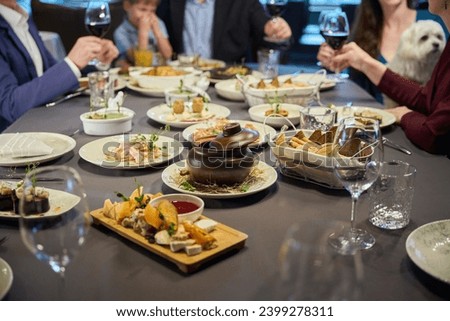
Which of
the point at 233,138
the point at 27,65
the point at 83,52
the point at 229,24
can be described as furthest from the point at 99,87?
the point at 229,24

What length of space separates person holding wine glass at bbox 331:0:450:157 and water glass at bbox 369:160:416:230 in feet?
1.71

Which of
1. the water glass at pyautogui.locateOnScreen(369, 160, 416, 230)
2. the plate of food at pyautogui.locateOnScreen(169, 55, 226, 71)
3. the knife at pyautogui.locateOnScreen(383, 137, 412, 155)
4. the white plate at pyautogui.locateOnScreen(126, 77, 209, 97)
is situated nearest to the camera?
the water glass at pyautogui.locateOnScreen(369, 160, 416, 230)

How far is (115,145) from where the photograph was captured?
1706 mm

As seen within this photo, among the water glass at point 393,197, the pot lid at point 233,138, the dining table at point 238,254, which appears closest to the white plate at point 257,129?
the dining table at point 238,254

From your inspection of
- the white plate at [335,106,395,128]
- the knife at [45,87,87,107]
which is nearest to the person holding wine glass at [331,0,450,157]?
the white plate at [335,106,395,128]

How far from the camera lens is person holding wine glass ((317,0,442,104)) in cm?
326

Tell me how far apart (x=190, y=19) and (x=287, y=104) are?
218cm

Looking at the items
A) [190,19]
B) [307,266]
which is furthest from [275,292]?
[190,19]

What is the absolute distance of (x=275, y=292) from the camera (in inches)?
38.4

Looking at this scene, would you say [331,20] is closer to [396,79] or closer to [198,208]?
[396,79]

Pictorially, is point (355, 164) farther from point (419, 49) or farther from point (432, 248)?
point (419, 49)

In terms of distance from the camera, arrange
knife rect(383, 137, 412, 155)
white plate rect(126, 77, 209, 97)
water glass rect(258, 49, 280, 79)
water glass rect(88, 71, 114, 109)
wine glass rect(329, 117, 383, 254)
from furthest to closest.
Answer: water glass rect(258, 49, 280, 79) < white plate rect(126, 77, 209, 97) < water glass rect(88, 71, 114, 109) < knife rect(383, 137, 412, 155) < wine glass rect(329, 117, 383, 254)

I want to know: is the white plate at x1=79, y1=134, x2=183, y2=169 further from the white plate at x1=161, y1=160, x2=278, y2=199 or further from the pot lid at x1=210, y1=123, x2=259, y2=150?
the pot lid at x1=210, y1=123, x2=259, y2=150

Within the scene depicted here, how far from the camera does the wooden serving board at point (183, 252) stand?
3.35 feet
